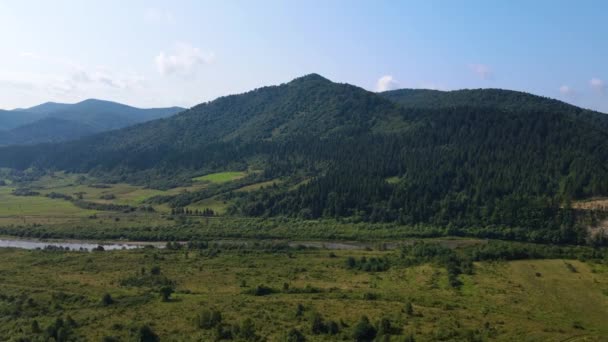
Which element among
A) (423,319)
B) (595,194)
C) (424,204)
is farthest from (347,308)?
(595,194)

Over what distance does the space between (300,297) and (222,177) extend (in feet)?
432

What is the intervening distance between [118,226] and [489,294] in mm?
90662


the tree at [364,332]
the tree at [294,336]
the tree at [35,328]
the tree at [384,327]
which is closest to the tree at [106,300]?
the tree at [35,328]

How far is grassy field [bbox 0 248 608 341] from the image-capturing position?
1934 inches

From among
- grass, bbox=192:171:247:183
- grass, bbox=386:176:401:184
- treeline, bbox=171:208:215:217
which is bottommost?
treeline, bbox=171:208:215:217

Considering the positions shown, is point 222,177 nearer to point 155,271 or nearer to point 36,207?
point 36,207

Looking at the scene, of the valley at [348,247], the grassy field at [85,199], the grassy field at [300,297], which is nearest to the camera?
the grassy field at [300,297]

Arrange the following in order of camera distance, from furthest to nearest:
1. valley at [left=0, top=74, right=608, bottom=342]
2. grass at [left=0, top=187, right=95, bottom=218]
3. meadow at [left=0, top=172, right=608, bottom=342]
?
1. grass at [left=0, top=187, right=95, bottom=218]
2. valley at [left=0, top=74, right=608, bottom=342]
3. meadow at [left=0, top=172, right=608, bottom=342]

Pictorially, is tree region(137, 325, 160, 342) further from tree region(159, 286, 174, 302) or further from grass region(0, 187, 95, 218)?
grass region(0, 187, 95, 218)

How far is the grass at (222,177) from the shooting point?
182 m

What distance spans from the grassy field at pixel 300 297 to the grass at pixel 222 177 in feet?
317

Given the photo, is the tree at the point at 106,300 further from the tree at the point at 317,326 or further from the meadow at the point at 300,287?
the tree at the point at 317,326

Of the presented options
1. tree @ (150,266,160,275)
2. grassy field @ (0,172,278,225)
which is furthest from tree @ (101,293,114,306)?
grassy field @ (0,172,278,225)

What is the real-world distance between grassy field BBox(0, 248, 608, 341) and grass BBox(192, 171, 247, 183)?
3809 inches
